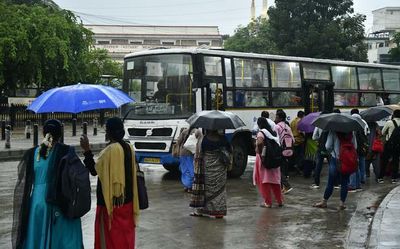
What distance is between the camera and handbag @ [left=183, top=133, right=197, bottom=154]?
10625 mm

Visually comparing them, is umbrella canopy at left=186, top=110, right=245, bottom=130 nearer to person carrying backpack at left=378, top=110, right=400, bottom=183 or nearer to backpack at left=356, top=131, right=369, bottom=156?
backpack at left=356, top=131, right=369, bottom=156

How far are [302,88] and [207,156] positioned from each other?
335 inches

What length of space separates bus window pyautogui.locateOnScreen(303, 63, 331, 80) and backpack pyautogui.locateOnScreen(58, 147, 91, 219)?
12.3 m

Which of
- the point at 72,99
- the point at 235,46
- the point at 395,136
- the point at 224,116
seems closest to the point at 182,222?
the point at 224,116

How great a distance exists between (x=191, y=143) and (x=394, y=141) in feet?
16.4

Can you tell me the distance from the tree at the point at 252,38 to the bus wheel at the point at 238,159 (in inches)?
1358

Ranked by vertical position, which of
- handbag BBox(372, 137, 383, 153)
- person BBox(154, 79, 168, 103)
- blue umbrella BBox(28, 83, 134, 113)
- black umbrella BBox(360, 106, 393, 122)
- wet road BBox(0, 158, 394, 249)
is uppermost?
person BBox(154, 79, 168, 103)

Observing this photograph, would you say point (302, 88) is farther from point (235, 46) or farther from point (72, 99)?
point (235, 46)

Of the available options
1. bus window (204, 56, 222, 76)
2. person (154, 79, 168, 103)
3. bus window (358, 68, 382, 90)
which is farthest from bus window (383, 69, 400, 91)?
person (154, 79, 168, 103)

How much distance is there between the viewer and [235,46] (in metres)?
57.0

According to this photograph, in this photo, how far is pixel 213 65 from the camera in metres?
13.4

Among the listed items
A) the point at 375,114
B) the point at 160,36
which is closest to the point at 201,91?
the point at 375,114

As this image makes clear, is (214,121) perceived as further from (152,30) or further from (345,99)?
(152,30)

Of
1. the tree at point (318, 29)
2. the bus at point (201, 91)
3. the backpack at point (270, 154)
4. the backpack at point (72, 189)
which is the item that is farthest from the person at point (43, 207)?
the tree at point (318, 29)
